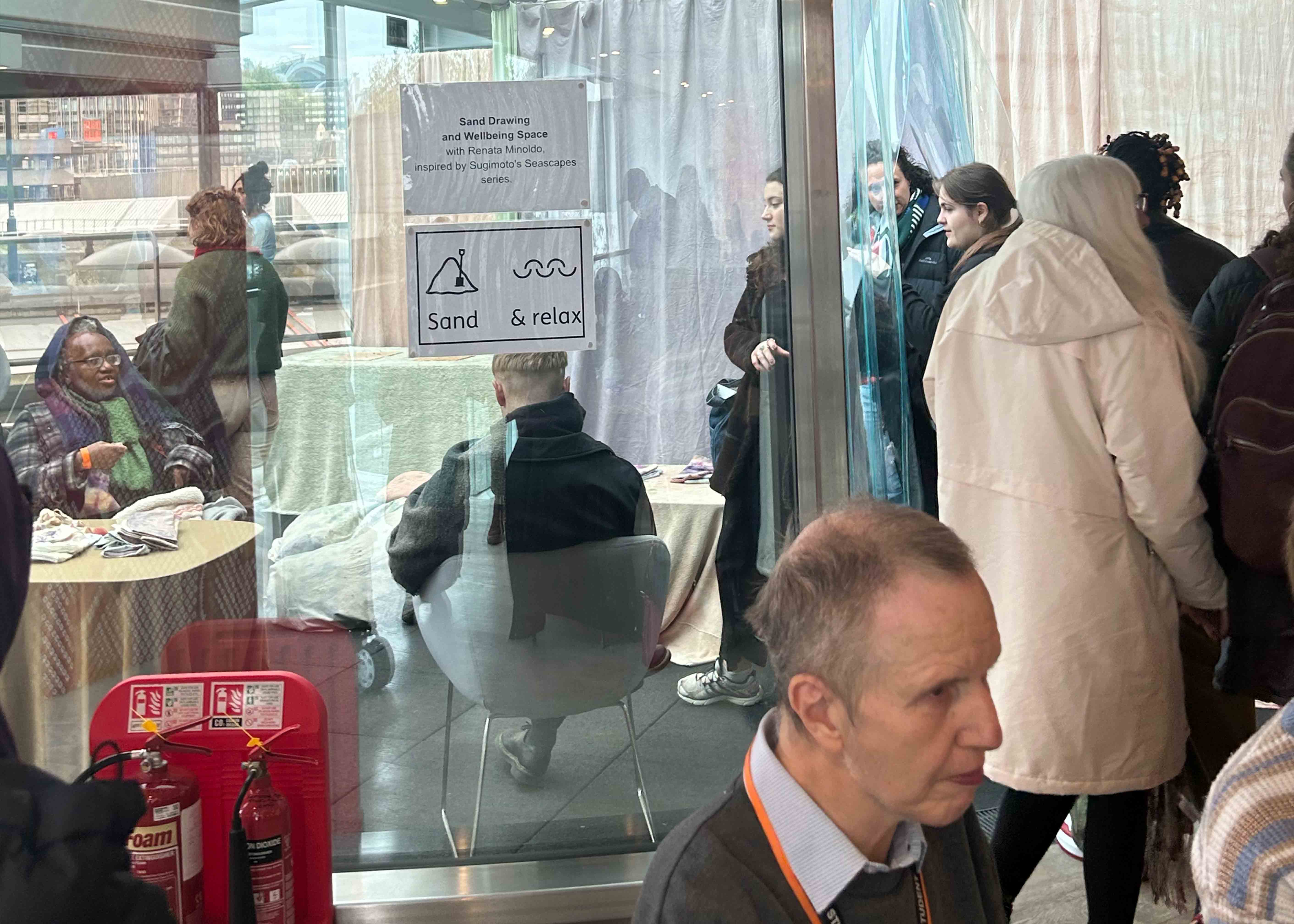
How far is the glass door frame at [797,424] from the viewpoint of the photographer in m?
2.32

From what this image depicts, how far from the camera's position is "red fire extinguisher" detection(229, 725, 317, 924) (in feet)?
5.71

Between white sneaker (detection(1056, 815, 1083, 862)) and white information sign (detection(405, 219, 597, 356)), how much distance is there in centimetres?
174

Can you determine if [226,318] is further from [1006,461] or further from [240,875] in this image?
[1006,461]

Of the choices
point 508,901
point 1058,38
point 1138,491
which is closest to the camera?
point 1138,491

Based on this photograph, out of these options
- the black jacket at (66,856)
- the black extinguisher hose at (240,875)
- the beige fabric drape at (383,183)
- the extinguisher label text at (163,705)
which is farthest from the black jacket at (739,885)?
the beige fabric drape at (383,183)

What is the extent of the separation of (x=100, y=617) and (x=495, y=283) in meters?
0.92

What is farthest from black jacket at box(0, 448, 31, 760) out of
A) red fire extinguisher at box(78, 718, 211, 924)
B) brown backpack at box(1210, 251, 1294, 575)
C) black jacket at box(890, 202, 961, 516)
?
black jacket at box(890, 202, 961, 516)

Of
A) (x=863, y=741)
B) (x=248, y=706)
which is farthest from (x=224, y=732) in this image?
(x=863, y=741)

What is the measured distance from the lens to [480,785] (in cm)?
238

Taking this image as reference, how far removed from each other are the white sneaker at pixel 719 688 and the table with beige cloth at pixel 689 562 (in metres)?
0.03

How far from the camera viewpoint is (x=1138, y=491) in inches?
86.0

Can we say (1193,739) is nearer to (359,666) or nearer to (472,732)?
(472,732)

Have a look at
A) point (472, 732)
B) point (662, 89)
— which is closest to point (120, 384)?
point (472, 732)

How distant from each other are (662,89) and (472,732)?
1.28m
